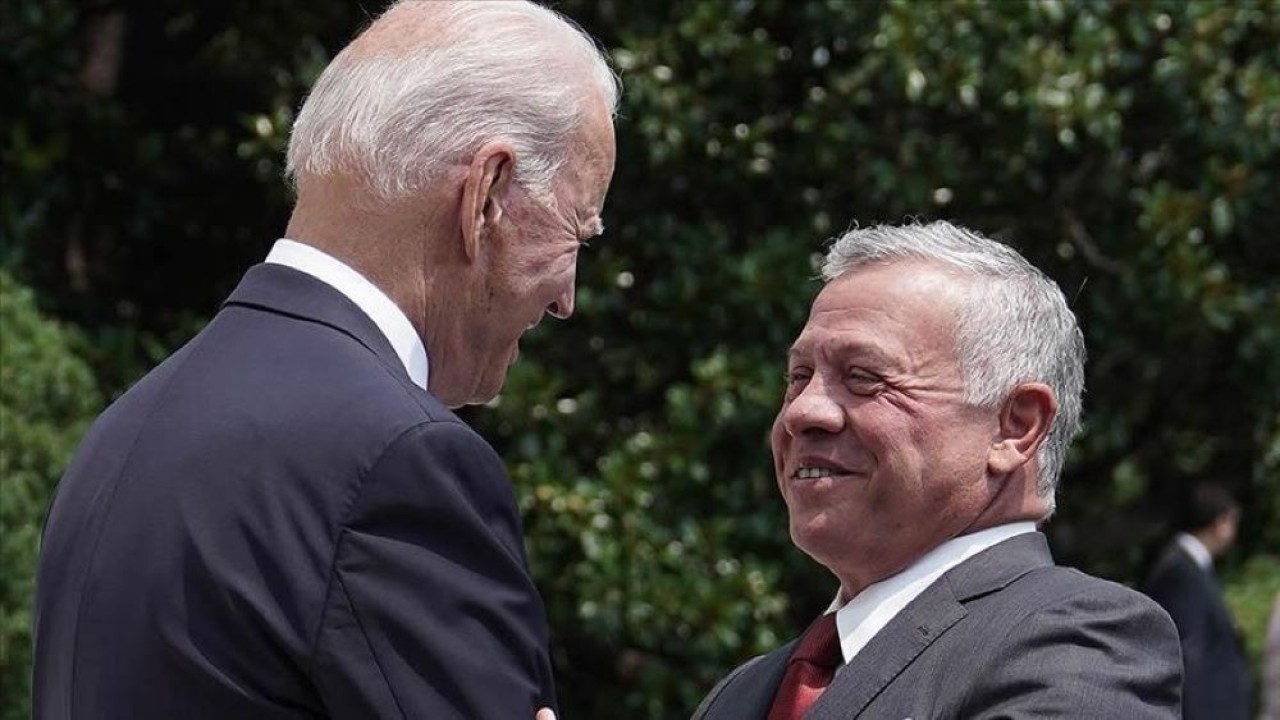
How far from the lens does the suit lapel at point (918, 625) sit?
2441 mm

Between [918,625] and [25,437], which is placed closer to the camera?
[918,625]

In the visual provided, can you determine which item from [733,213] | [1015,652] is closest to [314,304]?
[1015,652]

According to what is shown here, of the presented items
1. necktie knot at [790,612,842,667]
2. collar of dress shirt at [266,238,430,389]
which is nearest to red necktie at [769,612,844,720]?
necktie knot at [790,612,842,667]

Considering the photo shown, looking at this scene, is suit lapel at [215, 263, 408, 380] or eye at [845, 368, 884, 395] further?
eye at [845, 368, 884, 395]

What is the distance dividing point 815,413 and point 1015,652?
46 cm

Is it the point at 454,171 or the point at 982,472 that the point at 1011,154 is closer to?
the point at 982,472

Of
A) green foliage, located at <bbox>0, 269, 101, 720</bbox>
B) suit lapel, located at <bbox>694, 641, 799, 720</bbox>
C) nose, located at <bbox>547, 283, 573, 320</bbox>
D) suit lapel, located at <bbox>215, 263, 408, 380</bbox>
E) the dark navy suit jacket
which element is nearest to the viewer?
the dark navy suit jacket

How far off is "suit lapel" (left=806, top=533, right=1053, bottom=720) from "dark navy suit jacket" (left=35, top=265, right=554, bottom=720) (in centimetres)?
56

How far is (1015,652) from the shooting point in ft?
7.66

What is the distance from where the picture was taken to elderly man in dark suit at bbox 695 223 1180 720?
2465 mm

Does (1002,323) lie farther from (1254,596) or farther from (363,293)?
(1254,596)

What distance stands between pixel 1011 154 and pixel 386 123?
14.7ft

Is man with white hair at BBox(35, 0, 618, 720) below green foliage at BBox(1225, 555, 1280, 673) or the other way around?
the other way around

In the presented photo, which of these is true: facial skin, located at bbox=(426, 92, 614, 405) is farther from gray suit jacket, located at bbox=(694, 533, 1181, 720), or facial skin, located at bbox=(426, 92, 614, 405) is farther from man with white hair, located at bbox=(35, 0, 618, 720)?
gray suit jacket, located at bbox=(694, 533, 1181, 720)
